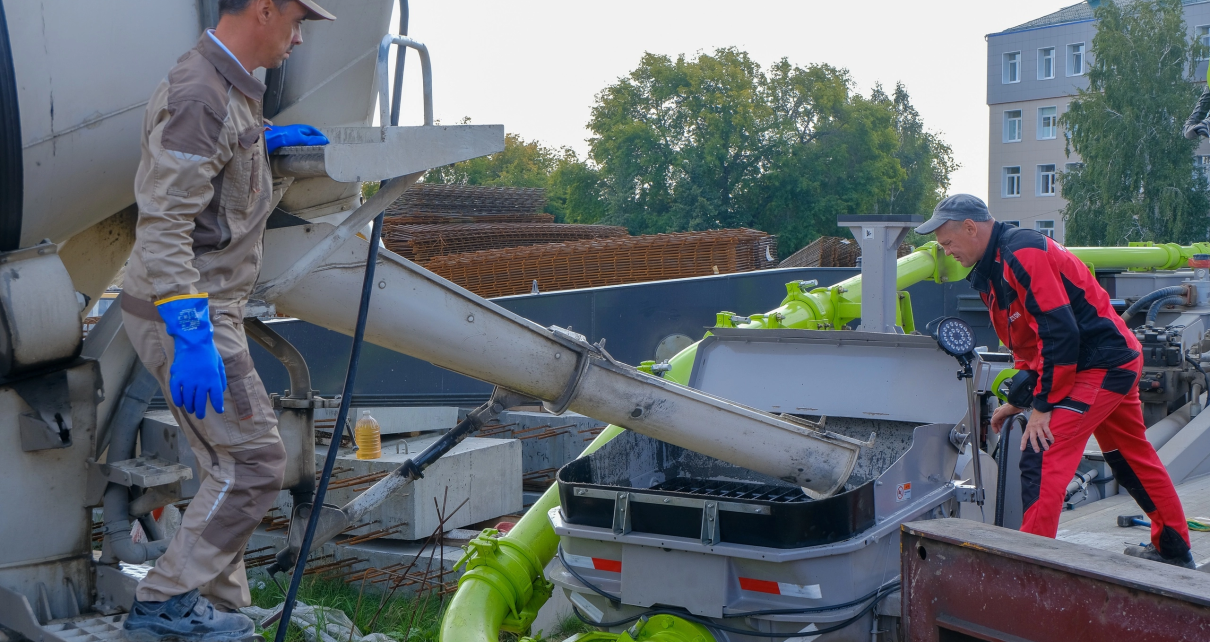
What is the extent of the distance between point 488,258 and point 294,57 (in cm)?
1068

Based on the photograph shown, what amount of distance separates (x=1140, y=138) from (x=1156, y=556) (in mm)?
34811

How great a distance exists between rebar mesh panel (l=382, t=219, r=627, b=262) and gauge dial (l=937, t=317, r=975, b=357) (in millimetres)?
10612

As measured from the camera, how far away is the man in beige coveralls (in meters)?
2.55

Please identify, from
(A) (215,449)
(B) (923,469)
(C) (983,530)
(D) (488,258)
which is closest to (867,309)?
(B) (923,469)

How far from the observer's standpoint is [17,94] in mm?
2672

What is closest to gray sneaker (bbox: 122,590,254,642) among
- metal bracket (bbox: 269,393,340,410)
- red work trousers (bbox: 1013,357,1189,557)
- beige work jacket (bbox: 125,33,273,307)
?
metal bracket (bbox: 269,393,340,410)

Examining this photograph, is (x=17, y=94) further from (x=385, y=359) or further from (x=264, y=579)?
(x=385, y=359)

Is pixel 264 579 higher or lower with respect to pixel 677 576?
lower

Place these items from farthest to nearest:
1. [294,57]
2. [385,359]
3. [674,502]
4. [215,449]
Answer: [385,359]
[674,502]
[294,57]
[215,449]

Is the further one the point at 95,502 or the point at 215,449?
the point at 95,502

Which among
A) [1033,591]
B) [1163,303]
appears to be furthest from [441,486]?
[1163,303]

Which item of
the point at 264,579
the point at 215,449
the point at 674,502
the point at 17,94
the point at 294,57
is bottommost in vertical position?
the point at 264,579

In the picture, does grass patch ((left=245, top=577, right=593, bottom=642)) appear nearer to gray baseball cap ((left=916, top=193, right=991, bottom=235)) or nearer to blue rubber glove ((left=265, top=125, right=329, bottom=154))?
gray baseball cap ((left=916, top=193, right=991, bottom=235))

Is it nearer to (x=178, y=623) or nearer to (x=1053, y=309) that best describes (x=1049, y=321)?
(x=1053, y=309)
